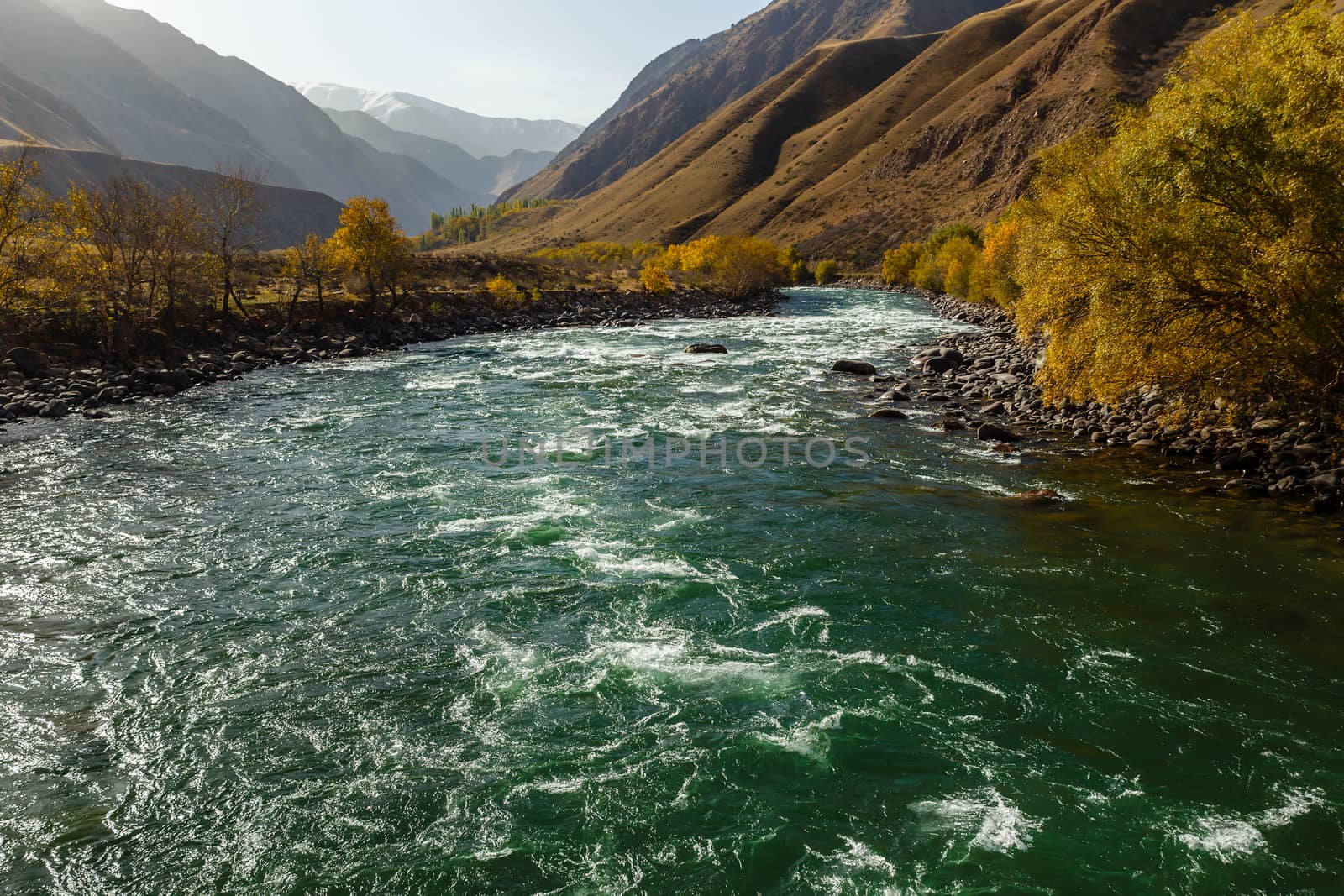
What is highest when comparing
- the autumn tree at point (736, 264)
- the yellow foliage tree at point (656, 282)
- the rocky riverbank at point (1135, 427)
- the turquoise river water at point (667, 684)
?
the autumn tree at point (736, 264)

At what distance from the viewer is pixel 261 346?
5075cm

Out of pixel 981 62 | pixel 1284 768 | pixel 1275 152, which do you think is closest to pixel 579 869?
pixel 1284 768

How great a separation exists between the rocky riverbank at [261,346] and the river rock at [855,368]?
34.9 meters

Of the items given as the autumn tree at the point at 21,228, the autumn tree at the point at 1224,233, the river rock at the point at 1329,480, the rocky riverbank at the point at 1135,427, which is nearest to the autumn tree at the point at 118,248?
the autumn tree at the point at 21,228

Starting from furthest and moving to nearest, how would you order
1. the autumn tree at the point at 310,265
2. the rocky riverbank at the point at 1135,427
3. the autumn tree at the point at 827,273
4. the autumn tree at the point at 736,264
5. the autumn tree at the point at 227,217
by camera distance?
the autumn tree at the point at 827,273, the autumn tree at the point at 736,264, the autumn tree at the point at 310,265, the autumn tree at the point at 227,217, the rocky riverbank at the point at 1135,427

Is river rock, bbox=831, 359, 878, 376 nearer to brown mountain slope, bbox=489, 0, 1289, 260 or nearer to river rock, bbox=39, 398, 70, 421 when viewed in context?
river rock, bbox=39, 398, 70, 421

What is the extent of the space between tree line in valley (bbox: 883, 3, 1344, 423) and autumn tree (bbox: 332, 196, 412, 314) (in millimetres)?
53185

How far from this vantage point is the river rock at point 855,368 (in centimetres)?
4328

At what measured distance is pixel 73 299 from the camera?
40.6 meters

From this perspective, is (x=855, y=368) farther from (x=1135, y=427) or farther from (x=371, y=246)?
(x=371, y=246)

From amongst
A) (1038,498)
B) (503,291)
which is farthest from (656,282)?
(1038,498)

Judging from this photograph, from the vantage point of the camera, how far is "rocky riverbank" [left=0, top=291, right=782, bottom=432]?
3541 cm

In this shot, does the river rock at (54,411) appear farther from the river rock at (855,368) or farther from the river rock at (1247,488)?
the river rock at (1247,488)

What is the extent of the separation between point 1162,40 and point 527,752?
638ft
